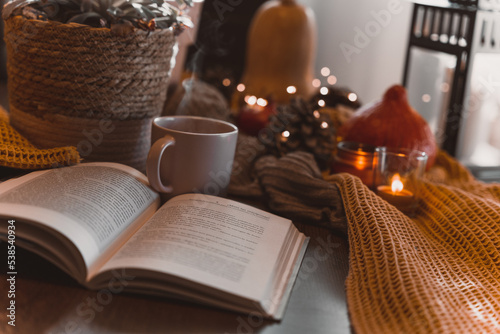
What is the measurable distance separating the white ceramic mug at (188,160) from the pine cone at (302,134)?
0.60 feet

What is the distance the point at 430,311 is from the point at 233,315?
0.58 feet

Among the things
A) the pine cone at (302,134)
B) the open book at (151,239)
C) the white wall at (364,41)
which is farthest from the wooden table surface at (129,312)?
the white wall at (364,41)

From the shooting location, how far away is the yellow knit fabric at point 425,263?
46 centimetres

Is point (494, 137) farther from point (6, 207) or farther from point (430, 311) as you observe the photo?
point (6, 207)

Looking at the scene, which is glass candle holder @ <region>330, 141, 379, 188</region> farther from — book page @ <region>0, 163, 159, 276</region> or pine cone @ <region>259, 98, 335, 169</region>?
book page @ <region>0, 163, 159, 276</region>

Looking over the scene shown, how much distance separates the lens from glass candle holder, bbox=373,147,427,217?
2.29 ft

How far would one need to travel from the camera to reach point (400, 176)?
0.71m

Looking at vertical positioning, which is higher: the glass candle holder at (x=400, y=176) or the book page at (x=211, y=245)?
the glass candle holder at (x=400, y=176)

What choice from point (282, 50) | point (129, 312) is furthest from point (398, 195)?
point (282, 50)

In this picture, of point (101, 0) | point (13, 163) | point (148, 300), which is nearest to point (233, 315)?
point (148, 300)

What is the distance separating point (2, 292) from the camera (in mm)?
461

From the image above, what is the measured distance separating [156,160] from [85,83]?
148mm

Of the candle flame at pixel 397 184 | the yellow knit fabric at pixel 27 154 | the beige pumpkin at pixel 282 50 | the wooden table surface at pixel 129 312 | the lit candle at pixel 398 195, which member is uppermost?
the beige pumpkin at pixel 282 50

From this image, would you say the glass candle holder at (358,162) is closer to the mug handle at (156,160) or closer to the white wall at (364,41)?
the mug handle at (156,160)
